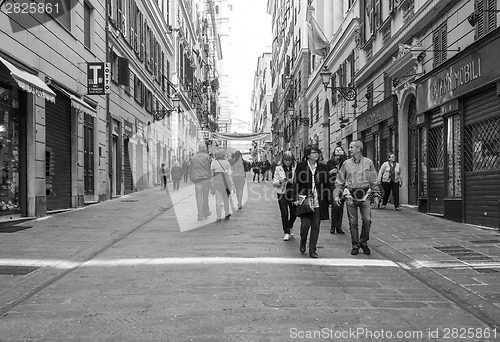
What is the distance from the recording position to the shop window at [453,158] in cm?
1230

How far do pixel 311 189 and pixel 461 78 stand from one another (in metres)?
5.55

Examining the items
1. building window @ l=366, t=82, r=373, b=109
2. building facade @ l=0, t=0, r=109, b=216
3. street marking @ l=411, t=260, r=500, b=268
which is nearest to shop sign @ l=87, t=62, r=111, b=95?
building facade @ l=0, t=0, r=109, b=216

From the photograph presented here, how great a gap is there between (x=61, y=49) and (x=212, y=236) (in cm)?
774

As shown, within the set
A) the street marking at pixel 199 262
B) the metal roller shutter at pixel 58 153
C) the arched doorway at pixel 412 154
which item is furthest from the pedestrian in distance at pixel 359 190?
the metal roller shutter at pixel 58 153

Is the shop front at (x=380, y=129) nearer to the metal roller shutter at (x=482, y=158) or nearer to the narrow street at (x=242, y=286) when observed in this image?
the metal roller shutter at (x=482, y=158)

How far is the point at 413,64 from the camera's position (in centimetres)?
1520

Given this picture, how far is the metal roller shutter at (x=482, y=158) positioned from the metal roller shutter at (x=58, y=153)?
10119 millimetres

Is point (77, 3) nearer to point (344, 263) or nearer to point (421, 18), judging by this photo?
point (421, 18)

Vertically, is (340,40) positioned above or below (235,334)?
above

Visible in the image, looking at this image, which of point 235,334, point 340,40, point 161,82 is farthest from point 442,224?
point 161,82

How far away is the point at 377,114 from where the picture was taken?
63.4ft

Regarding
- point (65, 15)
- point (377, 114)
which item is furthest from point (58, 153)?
point (377, 114)

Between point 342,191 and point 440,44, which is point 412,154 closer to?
point 440,44

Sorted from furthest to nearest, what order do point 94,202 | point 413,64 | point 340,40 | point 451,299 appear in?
point 340,40
point 94,202
point 413,64
point 451,299
